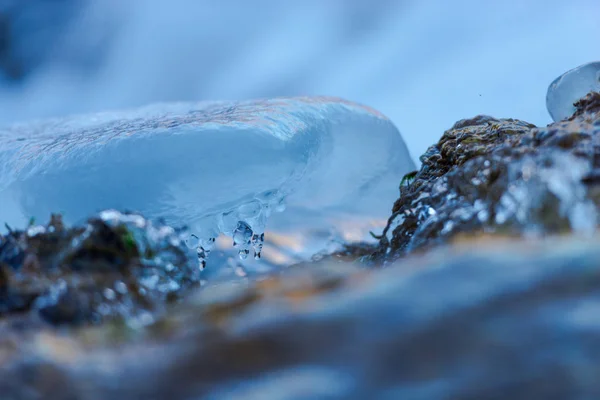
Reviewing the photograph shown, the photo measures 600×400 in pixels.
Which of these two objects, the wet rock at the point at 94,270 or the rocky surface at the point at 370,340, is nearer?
the rocky surface at the point at 370,340

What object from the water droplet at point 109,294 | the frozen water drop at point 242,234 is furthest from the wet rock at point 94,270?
the frozen water drop at point 242,234

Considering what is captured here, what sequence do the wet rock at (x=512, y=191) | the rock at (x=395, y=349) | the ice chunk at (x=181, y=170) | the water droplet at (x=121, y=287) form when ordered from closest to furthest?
the rock at (x=395, y=349) → the wet rock at (x=512, y=191) → the water droplet at (x=121, y=287) → the ice chunk at (x=181, y=170)

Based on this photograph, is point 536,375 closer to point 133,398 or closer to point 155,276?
point 133,398

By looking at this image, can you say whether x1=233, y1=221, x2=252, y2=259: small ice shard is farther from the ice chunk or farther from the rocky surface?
the rocky surface

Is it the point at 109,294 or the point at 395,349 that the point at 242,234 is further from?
the point at 395,349

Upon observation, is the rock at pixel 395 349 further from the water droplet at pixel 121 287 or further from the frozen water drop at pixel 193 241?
the frozen water drop at pixel 193 241

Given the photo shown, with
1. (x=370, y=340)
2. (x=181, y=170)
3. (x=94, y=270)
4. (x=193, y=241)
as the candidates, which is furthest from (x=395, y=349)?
(x=193, y=241)

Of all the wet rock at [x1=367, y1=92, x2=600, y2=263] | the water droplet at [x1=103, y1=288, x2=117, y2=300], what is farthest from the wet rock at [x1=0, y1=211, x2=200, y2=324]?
the wet rock at [x1=367, y1=92, x2=600, y2=263]
